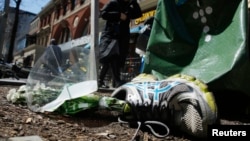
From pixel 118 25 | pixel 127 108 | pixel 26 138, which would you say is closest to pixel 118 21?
pixel 118 25

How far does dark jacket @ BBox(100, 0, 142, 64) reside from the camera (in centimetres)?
521

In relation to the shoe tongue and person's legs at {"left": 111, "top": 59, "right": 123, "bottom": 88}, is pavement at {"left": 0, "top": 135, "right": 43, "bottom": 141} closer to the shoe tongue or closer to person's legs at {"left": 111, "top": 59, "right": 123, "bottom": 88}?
the shoe tongue

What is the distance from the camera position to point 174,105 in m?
2.17

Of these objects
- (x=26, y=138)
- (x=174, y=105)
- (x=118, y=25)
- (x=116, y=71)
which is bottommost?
(x=26, y=138)

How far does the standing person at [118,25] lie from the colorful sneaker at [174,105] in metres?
2.90

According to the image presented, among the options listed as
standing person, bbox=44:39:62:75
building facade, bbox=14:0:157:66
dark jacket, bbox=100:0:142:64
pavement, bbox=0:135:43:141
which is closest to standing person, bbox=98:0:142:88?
dark jacket, bbox=100:0:142:64

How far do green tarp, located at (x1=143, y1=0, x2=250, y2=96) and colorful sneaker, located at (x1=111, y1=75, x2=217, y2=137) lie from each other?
638 mm

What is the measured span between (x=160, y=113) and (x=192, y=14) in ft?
4.51

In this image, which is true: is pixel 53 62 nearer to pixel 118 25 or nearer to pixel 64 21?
pixel 118 25

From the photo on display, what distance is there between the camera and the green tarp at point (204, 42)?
275cm

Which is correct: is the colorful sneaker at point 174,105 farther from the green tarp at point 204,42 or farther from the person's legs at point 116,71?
the person's legs at point 116,71

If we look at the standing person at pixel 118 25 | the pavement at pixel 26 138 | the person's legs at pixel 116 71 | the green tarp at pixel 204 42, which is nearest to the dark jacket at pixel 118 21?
the standing person at pixel 118 25

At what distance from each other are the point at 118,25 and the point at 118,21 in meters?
0.15

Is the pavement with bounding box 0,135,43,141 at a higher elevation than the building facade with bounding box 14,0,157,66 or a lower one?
lower
